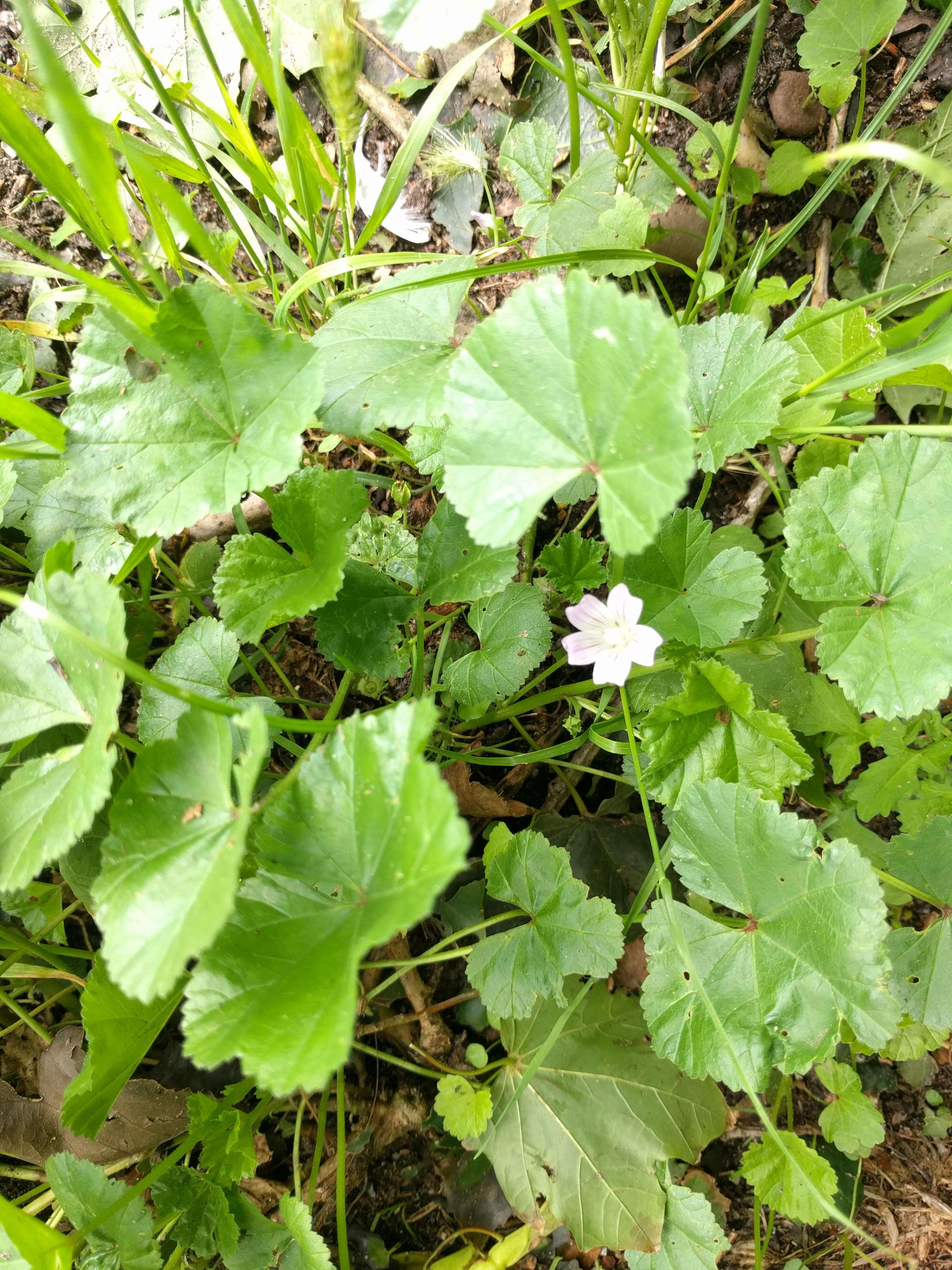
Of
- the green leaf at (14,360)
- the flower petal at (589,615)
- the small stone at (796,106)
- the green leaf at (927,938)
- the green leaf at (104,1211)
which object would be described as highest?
the green leaf at (14,360)

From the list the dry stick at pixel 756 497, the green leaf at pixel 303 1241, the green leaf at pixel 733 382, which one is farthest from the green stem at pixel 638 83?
the green leaf at pixel 303 1241

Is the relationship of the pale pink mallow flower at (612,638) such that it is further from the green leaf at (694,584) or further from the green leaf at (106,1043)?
the green leaf at (106,1043)

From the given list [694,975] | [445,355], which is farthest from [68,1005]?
[445,355]

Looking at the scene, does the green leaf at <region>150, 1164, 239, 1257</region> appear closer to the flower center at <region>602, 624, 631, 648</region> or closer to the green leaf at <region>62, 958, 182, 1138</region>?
the green leaf at <region>62, 958, 182, 1138</region>

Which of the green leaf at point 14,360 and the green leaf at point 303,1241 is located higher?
the green leaf at point 14,360

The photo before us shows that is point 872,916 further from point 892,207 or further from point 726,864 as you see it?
point 892,207

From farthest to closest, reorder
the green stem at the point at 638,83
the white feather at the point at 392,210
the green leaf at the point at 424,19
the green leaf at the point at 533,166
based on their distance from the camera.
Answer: the white feather at the point at 392,210
the green leaf at the point at 533,166
the green stem at the point at 638,83
the green leaf at the point at 424,19

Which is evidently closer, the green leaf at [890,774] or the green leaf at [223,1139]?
the green leaf at [223,1139]
